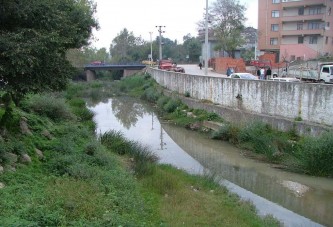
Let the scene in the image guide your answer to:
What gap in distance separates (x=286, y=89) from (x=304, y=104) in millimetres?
1687

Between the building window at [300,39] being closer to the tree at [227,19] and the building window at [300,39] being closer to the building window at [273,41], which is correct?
the building window at [273,41]

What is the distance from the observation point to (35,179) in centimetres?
1019

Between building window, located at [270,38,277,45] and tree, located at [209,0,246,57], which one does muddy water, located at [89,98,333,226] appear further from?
building window, located at [270,38,277,45]

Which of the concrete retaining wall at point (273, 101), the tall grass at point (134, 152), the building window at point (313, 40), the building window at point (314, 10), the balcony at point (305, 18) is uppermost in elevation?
the building window at point (314, 10)

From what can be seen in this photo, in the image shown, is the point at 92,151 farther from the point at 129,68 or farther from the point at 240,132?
the point at 129,68

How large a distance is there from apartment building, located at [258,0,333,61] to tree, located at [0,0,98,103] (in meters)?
50.5

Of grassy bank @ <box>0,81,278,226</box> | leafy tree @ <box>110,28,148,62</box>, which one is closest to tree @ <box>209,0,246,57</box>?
grassy bank @ <box>0,81,278,226</box>

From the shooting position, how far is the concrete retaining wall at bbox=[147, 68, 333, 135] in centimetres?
1977

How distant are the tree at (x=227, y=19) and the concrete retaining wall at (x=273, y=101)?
2987cm

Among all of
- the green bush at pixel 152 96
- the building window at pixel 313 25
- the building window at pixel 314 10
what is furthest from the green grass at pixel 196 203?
the building window at pixel 314 10

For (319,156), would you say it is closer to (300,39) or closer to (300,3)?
(300,39)

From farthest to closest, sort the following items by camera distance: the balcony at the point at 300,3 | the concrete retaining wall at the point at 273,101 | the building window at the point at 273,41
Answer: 1. the building window at the point at 273,41
2. the balcony at the point at 300,3
3. the concrete retaining wall at the point at 273,101

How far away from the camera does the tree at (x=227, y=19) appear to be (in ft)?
202

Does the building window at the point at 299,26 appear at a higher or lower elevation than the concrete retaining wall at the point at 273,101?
higher
